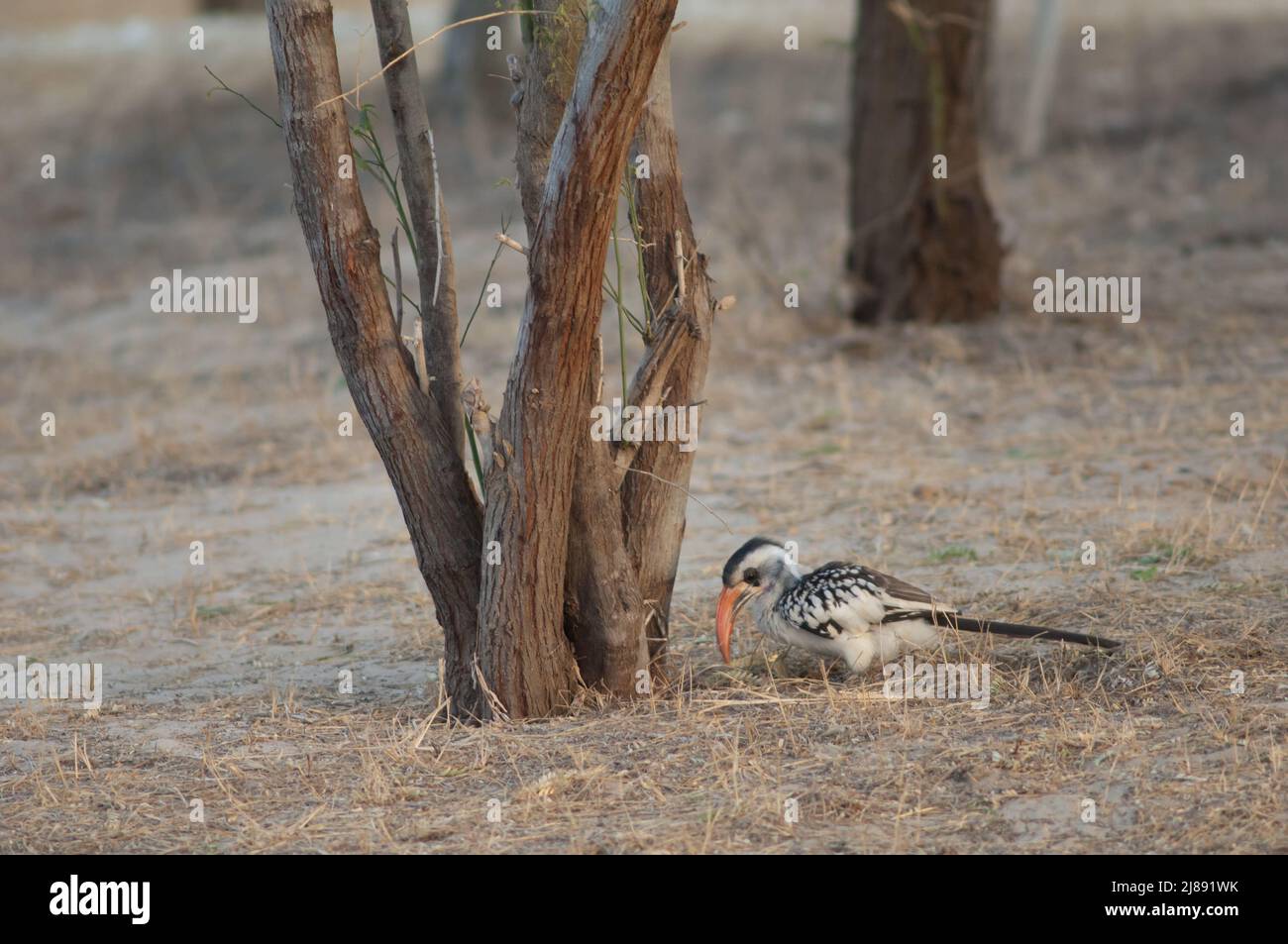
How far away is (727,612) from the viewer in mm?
5027

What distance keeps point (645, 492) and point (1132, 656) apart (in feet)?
5.32

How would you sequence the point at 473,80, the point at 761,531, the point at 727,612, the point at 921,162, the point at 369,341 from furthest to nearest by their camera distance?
the point at 473,80 < the point at 921,162 < the point at 761,531 < the point at 727,612 < the point at 369,341

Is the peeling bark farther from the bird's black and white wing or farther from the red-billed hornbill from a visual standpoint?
the bird's black and white wing

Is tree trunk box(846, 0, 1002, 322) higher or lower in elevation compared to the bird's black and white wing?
higher

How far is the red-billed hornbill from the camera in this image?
4.75 meters

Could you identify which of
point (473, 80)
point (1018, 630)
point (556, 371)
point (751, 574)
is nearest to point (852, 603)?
point (751, 574)

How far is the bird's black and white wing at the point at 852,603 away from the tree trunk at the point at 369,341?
41.9 inches

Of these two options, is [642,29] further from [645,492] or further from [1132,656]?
[1132,656]

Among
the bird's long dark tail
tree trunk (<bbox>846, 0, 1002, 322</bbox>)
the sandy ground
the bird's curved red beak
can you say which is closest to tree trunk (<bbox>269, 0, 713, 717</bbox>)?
the bird's curved red beak

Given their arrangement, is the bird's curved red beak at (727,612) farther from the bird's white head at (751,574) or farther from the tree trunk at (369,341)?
the tree trunk at (369,341)

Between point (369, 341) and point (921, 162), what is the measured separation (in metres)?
5.99

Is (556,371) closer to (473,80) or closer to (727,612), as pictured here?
(727,612)

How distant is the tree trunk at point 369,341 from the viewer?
4.31 metres

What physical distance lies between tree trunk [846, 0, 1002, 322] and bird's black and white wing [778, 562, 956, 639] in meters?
5.31
